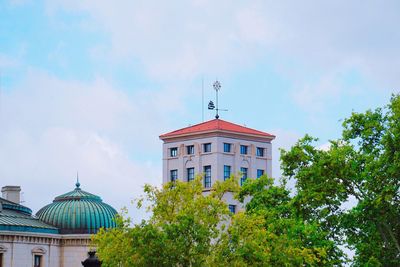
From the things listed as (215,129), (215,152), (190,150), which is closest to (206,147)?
(215,152)

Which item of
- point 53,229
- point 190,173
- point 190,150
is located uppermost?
point 190,150

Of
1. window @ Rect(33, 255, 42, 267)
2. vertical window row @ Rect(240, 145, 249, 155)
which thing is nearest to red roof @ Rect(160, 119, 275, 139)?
vertical window row @ Rect(240, 145, 249, 155)

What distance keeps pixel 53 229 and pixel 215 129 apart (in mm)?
21635

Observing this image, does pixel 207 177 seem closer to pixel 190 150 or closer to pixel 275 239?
pixel 190 150

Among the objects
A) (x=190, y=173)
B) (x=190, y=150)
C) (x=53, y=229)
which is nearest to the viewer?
(x=53, y=229)

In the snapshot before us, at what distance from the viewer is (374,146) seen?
6475 cm

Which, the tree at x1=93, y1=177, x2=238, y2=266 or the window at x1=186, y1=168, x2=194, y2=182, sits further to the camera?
the window at x1=186, y1=168, x2=194, y2=182

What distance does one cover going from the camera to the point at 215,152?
370ft

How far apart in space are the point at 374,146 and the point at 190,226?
14.7 m

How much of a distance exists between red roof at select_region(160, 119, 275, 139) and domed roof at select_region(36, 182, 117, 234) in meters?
13.7

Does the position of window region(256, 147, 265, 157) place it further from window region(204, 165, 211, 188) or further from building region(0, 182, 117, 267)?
building region(0, 182, 117, 267)

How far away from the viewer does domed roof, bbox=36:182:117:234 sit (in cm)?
10112

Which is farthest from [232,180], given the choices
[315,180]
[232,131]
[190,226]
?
[232,131]

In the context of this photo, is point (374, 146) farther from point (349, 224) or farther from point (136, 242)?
point (136, 242)
